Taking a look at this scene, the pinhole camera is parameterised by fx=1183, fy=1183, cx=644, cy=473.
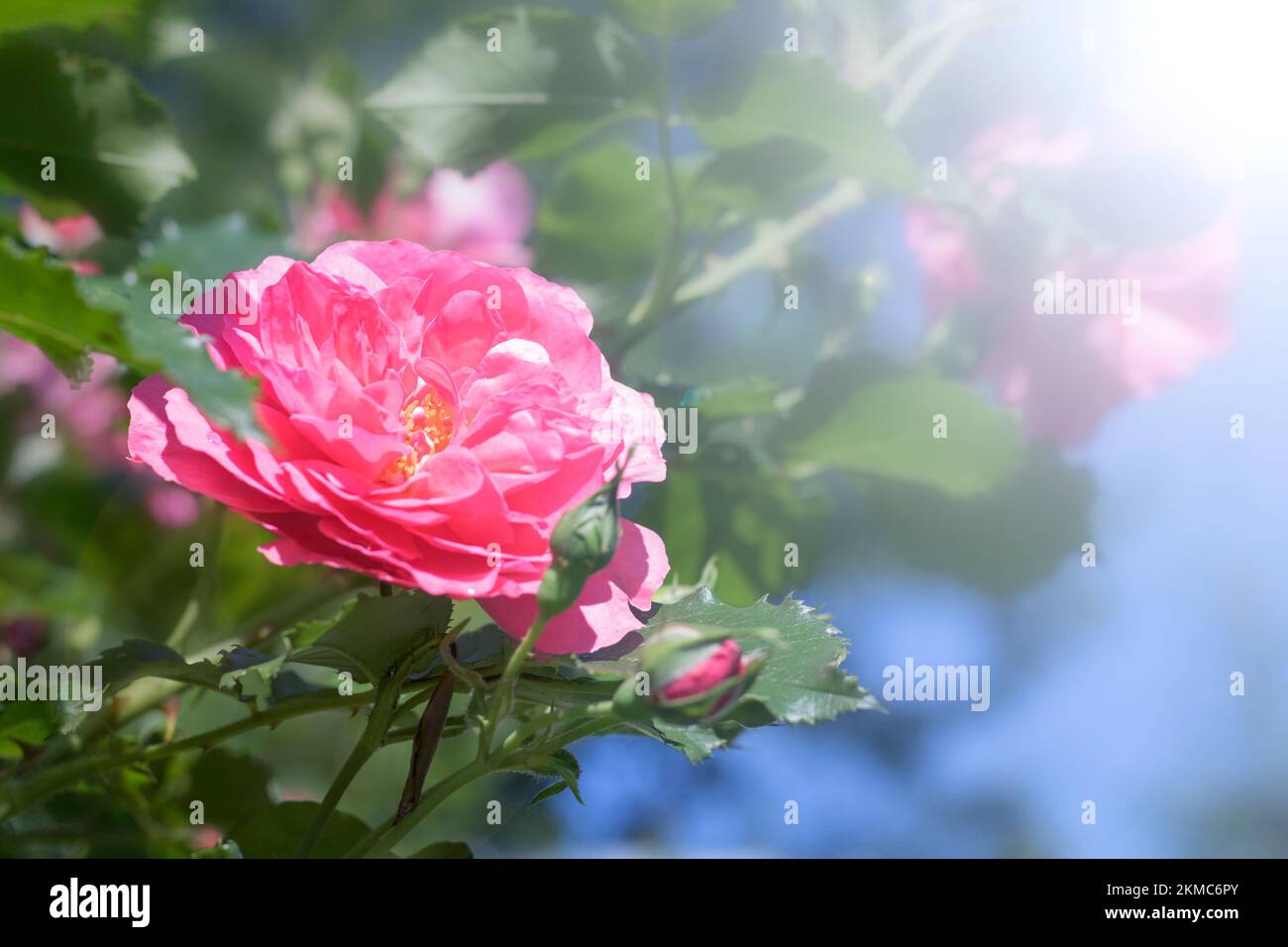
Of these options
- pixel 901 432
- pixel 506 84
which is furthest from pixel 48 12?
pixel 901 432

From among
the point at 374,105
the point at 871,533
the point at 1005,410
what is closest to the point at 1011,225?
the point at 1005,410

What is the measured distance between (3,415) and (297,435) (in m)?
0.48

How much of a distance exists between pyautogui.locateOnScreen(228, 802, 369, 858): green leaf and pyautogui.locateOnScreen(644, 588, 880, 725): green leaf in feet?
0.34

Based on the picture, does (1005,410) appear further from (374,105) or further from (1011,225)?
(374,105)

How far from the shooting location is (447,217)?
628mm

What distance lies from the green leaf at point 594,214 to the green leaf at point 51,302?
324 millimetres

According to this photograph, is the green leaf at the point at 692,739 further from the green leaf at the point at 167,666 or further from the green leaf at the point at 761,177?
the green leaf at the point at 761,177

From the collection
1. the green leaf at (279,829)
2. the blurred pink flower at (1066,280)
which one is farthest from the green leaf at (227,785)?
the blurred pink flower at (1066,280)

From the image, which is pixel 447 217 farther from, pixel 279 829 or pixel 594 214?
pixel 279 829

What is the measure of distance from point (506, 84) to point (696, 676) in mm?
314

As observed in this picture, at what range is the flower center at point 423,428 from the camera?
264 mm

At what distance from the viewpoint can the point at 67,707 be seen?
0.27 m
